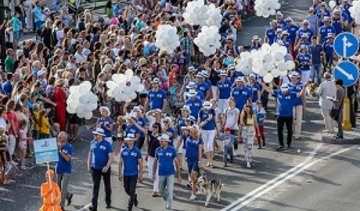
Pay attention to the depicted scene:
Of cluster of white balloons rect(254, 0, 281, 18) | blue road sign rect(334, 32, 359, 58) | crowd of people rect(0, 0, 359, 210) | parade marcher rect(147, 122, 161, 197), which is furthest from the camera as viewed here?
cluster of white balloons rect(254, 0, 281, 18)

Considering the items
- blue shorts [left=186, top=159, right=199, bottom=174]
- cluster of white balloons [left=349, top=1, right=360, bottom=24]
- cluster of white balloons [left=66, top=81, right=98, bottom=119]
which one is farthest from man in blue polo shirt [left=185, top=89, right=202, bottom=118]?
cluster of white balloons [left=349, top=1, right=360, bottom=24]

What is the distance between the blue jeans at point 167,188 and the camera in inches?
859

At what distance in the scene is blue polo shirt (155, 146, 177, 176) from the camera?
21.9m

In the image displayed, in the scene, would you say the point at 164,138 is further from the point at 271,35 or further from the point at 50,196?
the point at 271,35

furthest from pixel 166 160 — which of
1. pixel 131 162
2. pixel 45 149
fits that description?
pixel 45 149

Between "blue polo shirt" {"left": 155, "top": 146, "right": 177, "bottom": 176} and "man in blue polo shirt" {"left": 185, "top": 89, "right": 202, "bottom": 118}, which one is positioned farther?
"man in blue polo shirt" {"left": 185, "top": 89, "right": 202, "bottom": 118}

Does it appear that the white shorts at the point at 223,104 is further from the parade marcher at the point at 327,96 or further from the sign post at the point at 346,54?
the sign post at the point at 346,54

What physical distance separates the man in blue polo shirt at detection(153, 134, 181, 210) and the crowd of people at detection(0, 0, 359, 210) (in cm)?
2

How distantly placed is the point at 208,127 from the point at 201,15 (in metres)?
8.07

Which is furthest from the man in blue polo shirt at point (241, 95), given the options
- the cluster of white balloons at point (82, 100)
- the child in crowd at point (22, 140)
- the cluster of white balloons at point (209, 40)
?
the child in crowd at point (22, 140)

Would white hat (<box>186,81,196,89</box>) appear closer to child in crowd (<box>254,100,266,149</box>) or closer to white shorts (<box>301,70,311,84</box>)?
child in crowd (<box>254,100,266,149</box>)

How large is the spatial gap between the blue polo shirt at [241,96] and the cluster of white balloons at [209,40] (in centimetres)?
395

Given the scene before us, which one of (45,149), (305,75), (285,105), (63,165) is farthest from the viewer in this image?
(305,75)

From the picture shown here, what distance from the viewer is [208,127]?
25.2 meters
